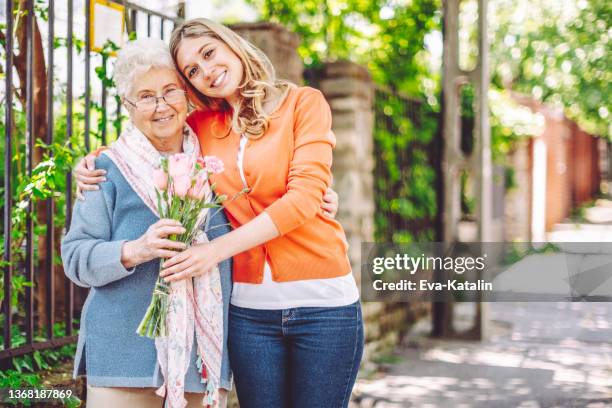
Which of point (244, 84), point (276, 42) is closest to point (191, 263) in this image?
point (244, 84)

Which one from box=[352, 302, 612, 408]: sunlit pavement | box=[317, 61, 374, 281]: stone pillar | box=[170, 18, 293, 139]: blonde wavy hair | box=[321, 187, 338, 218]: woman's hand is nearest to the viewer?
box=[170, 18, 293, 139]: blonde wavy hair

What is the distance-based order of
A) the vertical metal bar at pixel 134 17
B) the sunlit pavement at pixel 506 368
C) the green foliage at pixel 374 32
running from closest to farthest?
the vertical metal bar at pixel 134 17, the sunlit pavement at pixel 506 368, the green foliage at pixel 374 32

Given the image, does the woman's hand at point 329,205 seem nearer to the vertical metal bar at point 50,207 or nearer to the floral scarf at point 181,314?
the floral scarf at point 181,314

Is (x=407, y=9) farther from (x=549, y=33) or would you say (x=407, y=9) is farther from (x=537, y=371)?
(x=537, y=371)

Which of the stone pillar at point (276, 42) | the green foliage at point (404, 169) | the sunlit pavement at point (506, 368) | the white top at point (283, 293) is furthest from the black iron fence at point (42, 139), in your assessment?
the green foliage at point (404, 169)

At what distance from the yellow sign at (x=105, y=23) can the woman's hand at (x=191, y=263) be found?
1653 millimetres

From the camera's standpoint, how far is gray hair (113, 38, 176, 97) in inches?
83.0

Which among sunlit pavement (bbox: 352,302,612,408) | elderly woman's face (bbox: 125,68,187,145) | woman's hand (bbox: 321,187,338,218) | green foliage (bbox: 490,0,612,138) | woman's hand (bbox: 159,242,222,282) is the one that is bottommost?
sunlit pavement (bbox: 352,302,612,408)

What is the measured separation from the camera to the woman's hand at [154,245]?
74.9 inches

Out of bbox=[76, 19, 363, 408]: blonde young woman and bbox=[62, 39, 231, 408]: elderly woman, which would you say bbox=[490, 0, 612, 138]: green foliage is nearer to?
bbox=[76, 19, 363, 408]: blonde young woman

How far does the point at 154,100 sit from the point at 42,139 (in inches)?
58.3

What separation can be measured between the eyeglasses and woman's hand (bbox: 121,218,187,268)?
39 centimetres

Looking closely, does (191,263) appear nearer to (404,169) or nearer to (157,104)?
(157,104)

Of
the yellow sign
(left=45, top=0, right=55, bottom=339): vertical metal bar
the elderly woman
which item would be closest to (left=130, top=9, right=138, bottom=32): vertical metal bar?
the yellow sign
